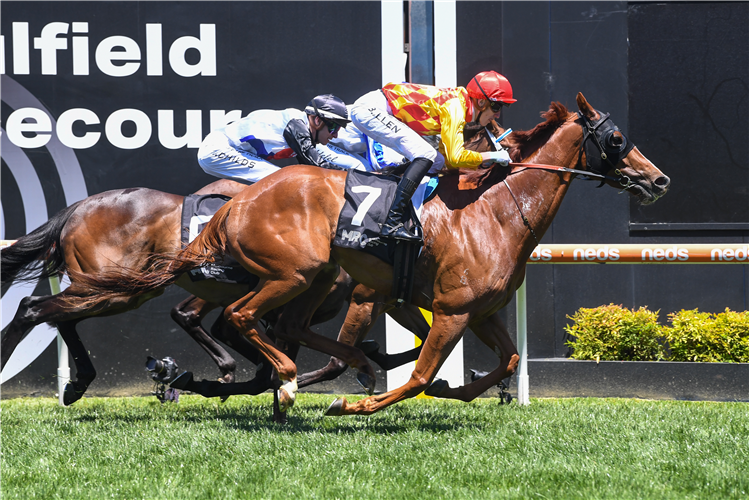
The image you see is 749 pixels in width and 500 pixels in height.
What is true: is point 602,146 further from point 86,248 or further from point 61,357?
point 61,357

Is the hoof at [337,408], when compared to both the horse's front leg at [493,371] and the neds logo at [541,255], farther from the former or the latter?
→ the neds logo at [541,255]

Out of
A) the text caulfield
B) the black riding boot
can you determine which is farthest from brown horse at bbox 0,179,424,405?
the text caulfield

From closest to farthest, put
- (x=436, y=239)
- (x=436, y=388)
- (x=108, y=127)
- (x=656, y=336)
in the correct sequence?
(x=436, y=239)
(x=436, y=388)
(x=656, y=336)
(x=108, y=127)

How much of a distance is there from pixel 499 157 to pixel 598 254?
1753 millimetres

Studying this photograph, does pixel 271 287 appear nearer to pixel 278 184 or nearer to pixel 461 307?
pixel 278 184

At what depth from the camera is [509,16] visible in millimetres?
7066

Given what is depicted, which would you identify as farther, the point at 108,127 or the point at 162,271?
the point at 108,127

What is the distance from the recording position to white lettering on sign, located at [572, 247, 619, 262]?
5949mm

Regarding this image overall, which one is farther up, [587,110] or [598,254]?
[587,110]

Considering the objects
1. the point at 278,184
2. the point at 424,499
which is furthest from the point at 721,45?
the point at 424,499

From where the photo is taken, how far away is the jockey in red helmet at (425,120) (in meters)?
4.50

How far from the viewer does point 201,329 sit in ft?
19.4

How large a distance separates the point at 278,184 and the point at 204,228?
0.68m

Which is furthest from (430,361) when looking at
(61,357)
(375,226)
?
(61,357)
